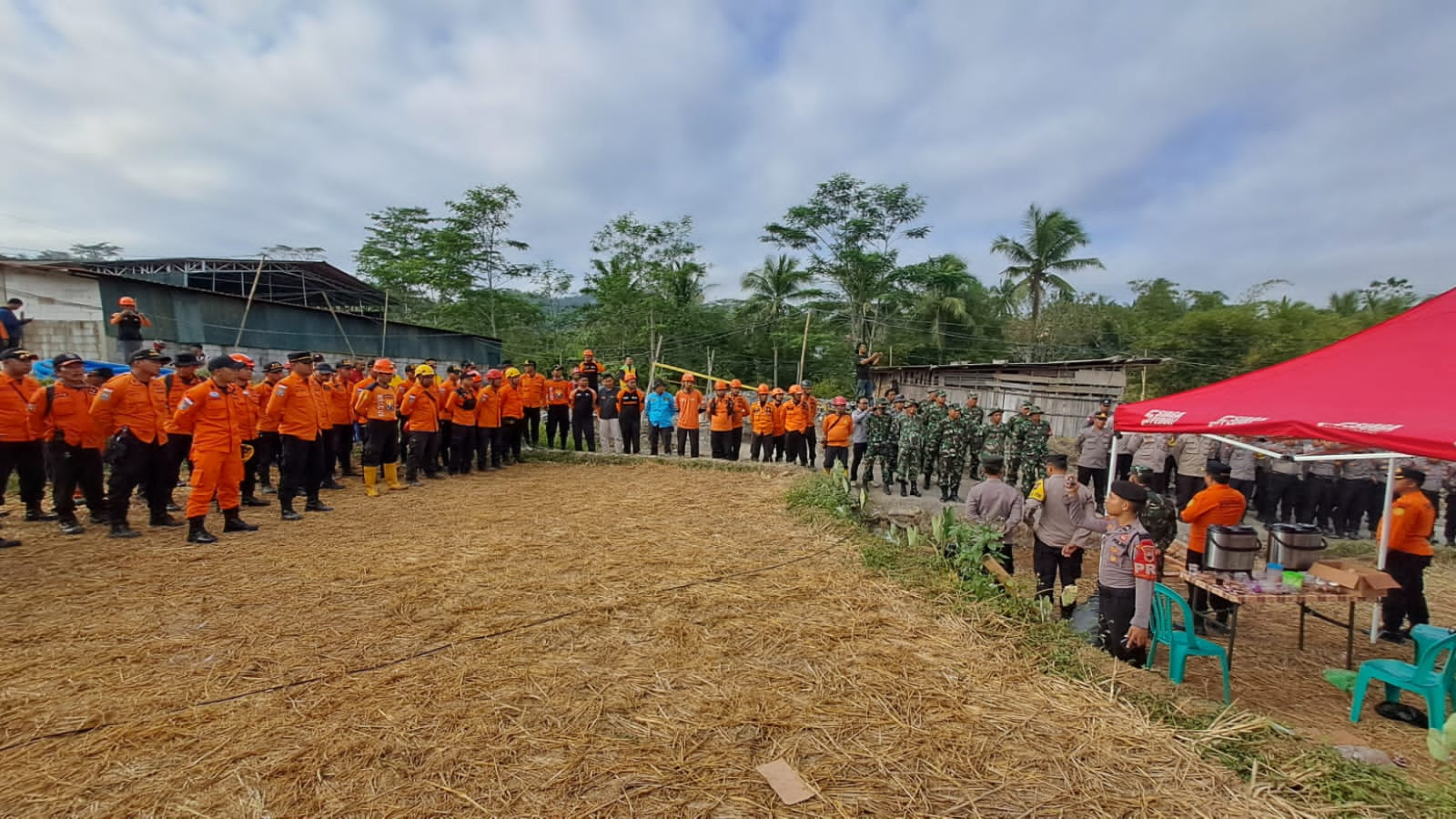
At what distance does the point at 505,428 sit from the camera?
11227 mm

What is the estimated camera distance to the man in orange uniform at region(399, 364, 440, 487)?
29.1ft

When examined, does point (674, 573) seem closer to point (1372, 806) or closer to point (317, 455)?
point (1372, 806)

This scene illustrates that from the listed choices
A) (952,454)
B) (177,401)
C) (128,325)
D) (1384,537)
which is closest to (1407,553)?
(1384,537)

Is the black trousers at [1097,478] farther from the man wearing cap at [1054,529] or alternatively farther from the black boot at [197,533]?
the black boot at [197,533]

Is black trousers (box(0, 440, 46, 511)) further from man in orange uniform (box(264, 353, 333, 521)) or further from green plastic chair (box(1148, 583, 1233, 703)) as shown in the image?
green plastic chair (box(1148, 583, 1233, 703))

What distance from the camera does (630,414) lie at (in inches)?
482

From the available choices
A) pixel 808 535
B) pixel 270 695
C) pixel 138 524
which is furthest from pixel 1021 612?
pixel 138 524

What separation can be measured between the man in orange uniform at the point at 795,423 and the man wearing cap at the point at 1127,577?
23.5 ft

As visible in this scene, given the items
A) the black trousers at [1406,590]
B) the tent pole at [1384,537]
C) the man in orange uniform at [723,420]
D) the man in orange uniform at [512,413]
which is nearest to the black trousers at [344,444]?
the man in orange uniform at [512,413]

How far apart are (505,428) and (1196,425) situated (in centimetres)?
971

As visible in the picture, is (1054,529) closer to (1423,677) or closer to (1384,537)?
(1423,677)

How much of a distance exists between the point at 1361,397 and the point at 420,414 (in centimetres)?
978

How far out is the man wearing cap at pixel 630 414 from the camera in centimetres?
1226

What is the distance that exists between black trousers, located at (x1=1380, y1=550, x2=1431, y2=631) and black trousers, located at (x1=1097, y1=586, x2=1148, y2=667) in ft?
10.4
